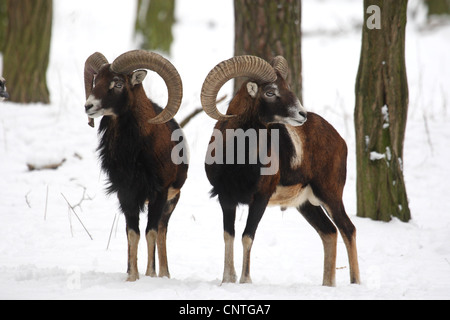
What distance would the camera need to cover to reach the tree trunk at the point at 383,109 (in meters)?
9.05

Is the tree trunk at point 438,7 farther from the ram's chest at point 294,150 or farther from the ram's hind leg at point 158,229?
the ram's hind leg at point 158,229

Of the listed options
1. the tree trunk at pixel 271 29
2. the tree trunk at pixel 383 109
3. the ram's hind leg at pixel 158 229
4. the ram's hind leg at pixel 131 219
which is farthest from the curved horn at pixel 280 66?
the tree trunk at pixel 271 29

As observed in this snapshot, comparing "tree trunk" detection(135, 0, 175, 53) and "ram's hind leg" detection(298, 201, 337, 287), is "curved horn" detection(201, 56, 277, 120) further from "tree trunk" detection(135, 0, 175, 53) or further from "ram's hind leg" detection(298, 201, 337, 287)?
"tree trunk" detection(135, 0, 175, 53)

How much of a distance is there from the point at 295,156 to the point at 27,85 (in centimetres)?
840

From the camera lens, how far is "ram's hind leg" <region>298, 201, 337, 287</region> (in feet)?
23.5

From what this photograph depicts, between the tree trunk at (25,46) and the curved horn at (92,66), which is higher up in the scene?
the tree trunk at (25,46)

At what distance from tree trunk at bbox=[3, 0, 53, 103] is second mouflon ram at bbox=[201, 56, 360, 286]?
7746mm

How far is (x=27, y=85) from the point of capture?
13625 millimetres

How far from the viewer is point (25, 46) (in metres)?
13.5

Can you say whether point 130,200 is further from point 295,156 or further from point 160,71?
point 295,156

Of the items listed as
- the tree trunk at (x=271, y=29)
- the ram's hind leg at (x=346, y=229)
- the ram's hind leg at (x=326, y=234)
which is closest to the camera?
the ram's hind leg at (x=346, y=229)

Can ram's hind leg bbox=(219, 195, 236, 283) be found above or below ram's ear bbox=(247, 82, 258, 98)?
below

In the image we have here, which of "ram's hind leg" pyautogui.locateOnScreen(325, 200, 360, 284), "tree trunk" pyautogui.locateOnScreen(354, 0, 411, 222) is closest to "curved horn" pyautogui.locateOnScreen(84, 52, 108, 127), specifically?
"ram's hind leg" pyautogui.locateOnScreen(325, 200, 360, 284)
